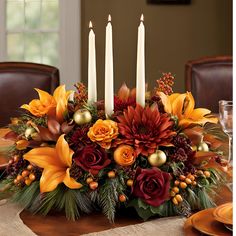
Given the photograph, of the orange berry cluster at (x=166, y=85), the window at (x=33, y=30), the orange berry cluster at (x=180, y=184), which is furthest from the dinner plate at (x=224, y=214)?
the window at (x=33, y=30)

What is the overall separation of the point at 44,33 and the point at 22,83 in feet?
5.70

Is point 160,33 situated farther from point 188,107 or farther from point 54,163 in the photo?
point 54,163

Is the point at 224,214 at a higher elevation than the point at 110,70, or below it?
below

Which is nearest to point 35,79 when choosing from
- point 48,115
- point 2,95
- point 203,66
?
point 2,95

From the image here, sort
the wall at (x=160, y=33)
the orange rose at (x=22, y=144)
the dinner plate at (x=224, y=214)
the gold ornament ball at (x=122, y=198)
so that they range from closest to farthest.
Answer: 1. the dinner plate at (x=224, y=214)
2. the gold ornament ball at (x=122, y=198)
3. the orange rose at (x=22, y=144)
4. the wall at (x=160, y=33)

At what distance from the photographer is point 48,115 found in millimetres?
1549

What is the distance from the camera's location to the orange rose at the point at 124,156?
1.42 meters

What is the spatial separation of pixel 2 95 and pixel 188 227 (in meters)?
1.64

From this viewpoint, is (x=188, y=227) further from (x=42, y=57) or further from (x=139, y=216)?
(x=42, y=57)

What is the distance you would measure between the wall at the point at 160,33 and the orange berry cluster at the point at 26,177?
3.00m

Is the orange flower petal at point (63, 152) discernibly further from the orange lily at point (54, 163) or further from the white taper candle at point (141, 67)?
the white taper candle at point (141, 67)

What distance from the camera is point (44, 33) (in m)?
4.59

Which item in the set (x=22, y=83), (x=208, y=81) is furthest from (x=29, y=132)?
(x=208, y=81)

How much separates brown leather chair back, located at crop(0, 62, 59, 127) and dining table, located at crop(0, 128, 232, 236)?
1.38m
